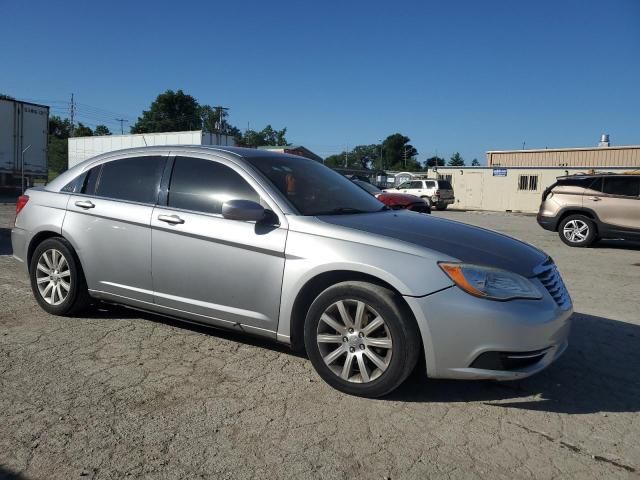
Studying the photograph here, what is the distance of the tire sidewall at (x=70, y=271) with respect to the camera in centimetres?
454

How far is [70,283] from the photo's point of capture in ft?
15.0

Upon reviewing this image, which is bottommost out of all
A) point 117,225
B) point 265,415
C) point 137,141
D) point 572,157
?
point 265,415

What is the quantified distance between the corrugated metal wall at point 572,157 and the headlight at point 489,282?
122 ft

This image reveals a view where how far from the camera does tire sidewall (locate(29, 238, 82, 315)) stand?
14.9 ft

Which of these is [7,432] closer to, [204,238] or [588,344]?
[204,238]

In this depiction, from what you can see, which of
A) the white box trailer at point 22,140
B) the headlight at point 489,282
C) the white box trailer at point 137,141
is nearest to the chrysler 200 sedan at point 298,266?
the headlight at point 489,282

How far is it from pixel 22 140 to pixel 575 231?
17.6 metres

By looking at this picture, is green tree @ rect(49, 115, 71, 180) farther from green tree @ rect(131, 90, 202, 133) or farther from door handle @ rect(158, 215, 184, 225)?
door handle @ rect(158, 215, 184, 225)

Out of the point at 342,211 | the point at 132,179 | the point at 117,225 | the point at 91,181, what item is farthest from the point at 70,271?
A: the point at 342,211

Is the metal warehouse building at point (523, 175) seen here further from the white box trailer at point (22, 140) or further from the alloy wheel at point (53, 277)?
the alloy wheel at point (53, 277)

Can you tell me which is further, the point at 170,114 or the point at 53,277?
the point at 170,114

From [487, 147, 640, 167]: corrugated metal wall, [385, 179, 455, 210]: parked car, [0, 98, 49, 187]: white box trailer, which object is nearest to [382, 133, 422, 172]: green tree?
[487, 147, 640, 167]: corrugated metal wall

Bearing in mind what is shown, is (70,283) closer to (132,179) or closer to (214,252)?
(132,179)

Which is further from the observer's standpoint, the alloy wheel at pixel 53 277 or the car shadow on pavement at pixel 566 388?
the alloy wheel at pixel 53 277
